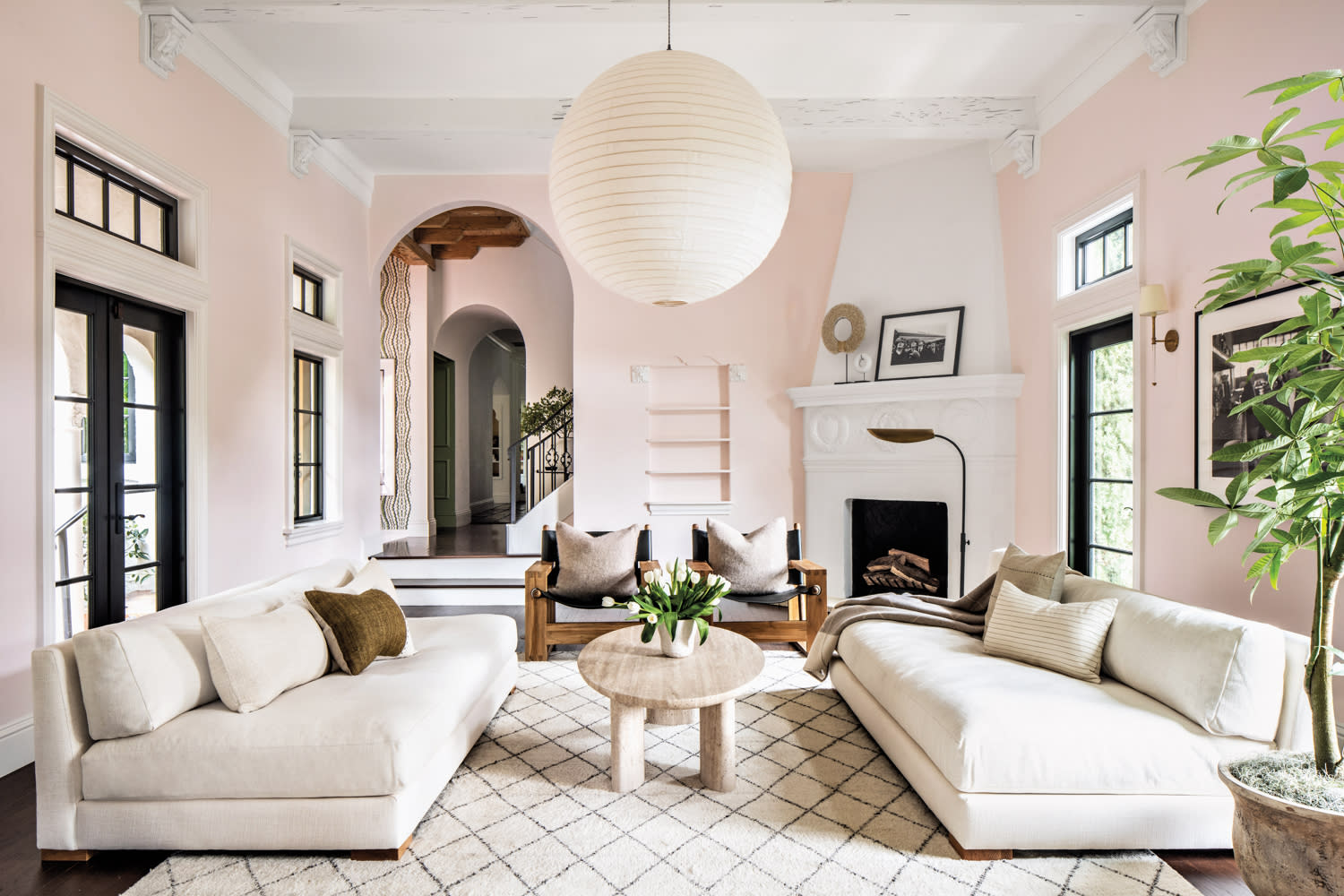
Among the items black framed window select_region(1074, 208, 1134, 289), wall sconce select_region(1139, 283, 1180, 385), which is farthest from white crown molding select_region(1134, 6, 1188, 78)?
wall sconce select_region(1139, 283, 1180, 385)

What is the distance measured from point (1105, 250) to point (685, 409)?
10.6 ft

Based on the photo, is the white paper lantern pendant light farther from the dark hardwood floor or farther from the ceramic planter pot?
the dark hardwood floor

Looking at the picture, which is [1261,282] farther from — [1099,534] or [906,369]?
[906,369]

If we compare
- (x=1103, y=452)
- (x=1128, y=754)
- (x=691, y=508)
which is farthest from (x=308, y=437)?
(x=1103, y=452)

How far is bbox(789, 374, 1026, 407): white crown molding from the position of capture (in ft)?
16.1

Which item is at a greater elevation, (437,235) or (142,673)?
(437,235)

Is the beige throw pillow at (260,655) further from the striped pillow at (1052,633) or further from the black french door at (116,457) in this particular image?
the striped pillow at (1052,633)

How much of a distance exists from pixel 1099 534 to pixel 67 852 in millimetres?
4936

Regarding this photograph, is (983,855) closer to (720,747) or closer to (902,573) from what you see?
(720,747)

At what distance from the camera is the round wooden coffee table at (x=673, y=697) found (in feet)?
8.32

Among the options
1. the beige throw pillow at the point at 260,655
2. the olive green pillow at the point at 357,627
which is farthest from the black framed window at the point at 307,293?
the beige throw pillow at the point at 260,655

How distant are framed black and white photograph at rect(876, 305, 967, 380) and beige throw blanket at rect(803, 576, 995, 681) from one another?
6.90 ft

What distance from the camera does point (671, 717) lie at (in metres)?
3.09

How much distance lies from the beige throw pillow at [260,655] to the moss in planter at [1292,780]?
2.92 meters
